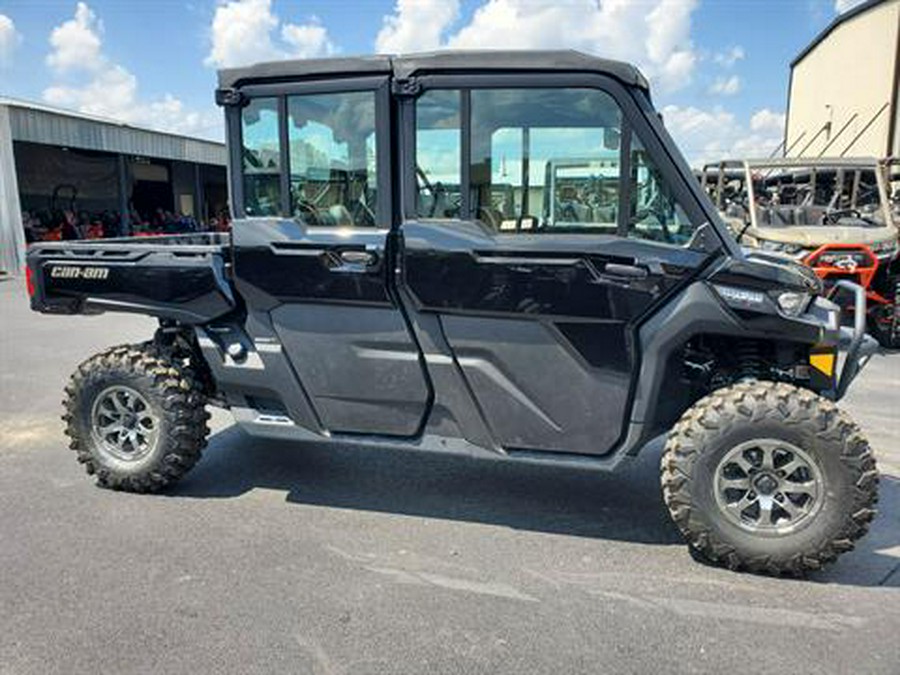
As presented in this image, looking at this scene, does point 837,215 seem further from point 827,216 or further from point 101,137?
point 101,137

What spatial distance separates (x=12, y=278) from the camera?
18344mm

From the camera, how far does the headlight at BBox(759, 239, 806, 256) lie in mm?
8641

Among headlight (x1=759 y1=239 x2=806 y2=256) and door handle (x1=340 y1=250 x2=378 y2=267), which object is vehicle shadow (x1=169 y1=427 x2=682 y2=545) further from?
headlight (x1=759 y1=239 x2=806 y2=256)

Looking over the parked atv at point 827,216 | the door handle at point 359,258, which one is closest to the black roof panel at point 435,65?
the door handle at point 359,258

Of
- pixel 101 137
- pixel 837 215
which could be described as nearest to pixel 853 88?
pixel 837 215

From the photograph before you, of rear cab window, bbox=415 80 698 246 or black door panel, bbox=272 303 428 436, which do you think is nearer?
rear cab window, bbox=415 80 698 246

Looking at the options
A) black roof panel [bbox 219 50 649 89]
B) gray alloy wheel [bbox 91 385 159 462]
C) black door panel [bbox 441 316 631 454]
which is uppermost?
black roof panel [bbox 219 50 649 89]

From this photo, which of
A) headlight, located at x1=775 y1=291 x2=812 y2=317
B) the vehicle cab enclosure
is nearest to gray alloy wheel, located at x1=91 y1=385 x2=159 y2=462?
the vehicle cab enclosure

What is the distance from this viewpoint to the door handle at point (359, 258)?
3861 millimetres

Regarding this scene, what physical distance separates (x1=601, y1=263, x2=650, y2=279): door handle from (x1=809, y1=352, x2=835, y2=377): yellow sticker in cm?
99

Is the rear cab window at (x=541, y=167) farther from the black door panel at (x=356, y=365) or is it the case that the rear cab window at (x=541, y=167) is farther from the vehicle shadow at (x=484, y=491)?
the vehicle shadow at (x=484, y=491)

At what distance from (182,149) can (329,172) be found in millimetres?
23991

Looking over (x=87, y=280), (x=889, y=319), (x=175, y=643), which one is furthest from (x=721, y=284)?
(x=889, y=319)

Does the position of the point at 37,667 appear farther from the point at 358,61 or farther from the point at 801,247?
the point at 801,247
